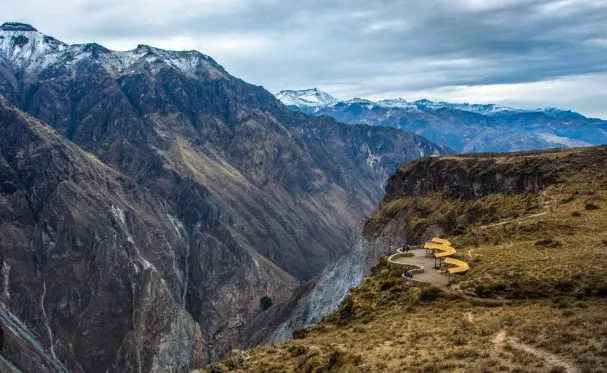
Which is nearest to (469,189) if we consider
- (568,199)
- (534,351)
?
(568,199)

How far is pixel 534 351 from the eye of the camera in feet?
90.4

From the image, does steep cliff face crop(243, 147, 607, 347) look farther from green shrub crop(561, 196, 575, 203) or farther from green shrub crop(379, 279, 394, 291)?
green shrub crop(379, 279, 394, 291)

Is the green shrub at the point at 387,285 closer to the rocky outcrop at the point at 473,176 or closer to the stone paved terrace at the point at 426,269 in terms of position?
the stone paved terrace at the point at 426,269

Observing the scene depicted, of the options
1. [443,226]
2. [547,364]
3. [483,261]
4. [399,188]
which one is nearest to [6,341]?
[399,188]

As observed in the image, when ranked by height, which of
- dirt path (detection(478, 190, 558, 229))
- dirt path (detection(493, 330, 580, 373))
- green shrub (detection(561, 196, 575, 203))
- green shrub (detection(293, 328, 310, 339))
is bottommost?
green shrub (detection(293, 328, 310, 339))

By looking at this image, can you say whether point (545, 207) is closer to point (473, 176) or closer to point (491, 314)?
point (491, 314)

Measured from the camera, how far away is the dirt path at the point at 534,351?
24.9 m

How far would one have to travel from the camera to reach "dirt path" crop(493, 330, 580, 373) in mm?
24891

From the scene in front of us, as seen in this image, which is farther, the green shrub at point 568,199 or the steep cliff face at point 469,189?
the steep cliff face at point 469,189

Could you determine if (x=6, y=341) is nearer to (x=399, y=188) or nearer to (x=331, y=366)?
(x=399, y=188)

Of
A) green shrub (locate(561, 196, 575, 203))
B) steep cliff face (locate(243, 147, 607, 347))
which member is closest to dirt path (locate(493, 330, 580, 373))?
steep cliff face (locate(243, 147, 607, 347))

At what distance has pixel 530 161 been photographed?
341 feet

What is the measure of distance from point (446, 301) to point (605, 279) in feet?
34.7

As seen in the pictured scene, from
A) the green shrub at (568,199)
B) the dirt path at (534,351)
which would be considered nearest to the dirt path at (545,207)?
the green shrub at (568,199)
